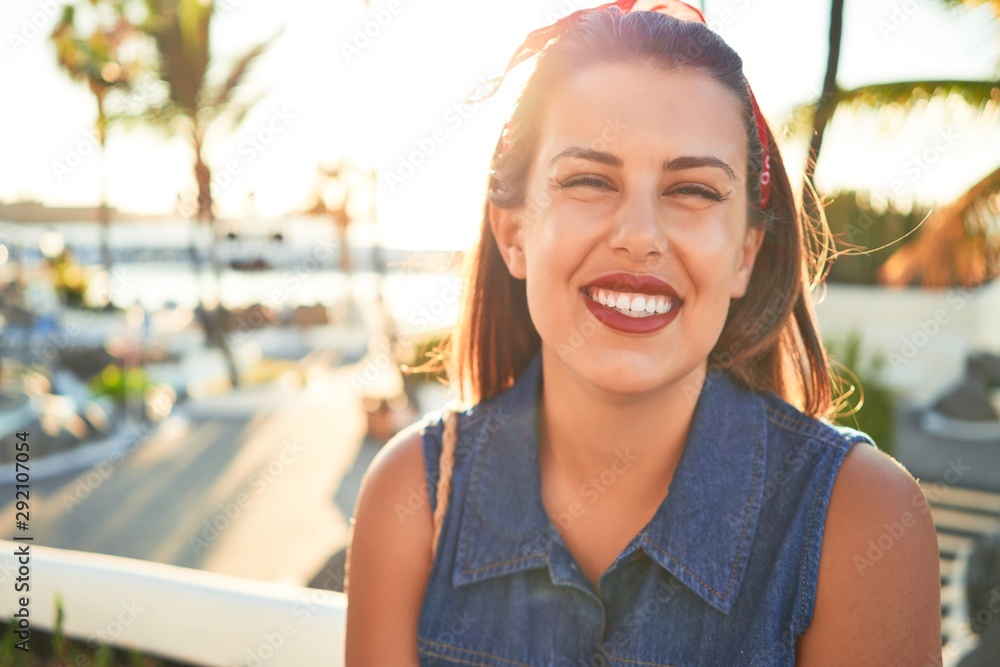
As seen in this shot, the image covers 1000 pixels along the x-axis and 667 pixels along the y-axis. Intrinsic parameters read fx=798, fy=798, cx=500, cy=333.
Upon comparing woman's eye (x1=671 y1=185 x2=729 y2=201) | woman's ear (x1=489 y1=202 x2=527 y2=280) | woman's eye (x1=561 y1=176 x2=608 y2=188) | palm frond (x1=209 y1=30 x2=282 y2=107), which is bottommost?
woman's ear (x1=489 y1=202 x2=527 y2=280)

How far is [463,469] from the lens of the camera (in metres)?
1.95

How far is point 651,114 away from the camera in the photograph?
1605 mm

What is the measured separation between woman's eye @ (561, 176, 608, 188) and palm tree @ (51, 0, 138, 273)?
51.9 ft

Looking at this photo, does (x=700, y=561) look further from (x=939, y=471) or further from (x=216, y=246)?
(x=216, y=246)

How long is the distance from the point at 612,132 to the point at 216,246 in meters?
14.8

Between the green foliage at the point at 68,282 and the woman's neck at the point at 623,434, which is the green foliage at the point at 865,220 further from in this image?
the green foliage at the point at 68,282

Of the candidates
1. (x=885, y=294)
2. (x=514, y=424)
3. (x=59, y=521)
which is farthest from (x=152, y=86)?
(x=514, y=424)

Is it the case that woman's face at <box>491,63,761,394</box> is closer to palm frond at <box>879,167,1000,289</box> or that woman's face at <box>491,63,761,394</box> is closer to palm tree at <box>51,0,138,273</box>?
palm frond at <box>879,167,1000,289</box>

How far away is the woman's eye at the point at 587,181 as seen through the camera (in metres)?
1.64

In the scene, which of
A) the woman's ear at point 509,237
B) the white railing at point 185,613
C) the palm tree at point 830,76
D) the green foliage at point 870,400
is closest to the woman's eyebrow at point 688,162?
the woman's ear at point 509,237

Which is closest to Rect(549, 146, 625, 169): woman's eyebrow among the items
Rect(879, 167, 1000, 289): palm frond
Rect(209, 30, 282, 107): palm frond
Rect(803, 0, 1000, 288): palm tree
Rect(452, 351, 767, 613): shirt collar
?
Rect(452, 351, 767, 613): shirt collar

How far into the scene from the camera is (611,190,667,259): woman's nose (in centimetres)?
156

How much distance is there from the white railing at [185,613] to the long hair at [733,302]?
3.21 feet

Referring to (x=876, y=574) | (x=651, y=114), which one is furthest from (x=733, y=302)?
(x=876, y=574)
